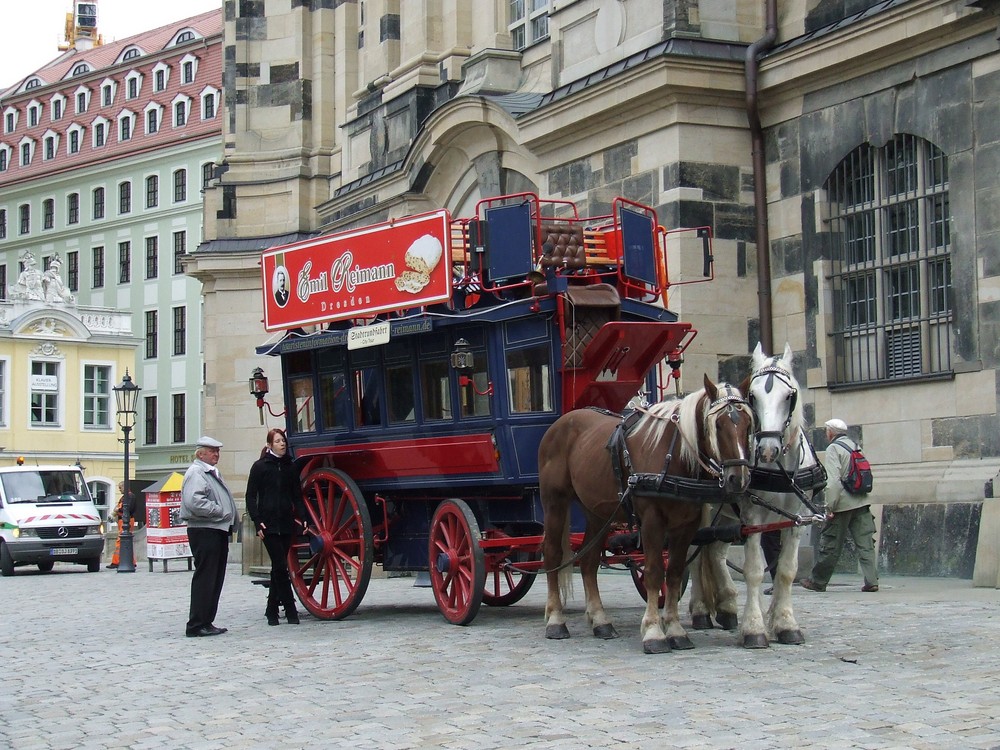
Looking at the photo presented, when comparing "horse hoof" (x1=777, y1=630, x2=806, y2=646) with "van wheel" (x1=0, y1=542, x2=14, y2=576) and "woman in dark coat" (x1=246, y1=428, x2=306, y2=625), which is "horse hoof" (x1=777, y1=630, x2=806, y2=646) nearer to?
"woman in dark coat" (x1=246, y1=428, x2=306, y2=625)

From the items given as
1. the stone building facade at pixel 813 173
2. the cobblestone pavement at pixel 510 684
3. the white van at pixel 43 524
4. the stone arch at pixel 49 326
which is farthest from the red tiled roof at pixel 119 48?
the cobblestone pavement at pixel 510 684

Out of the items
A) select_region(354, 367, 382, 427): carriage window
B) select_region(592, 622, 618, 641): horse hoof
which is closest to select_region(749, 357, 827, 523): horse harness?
select_region(592, 622, 618, 641): horse hoof

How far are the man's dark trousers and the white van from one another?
673 inches

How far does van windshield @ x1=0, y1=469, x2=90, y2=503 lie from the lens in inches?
1188

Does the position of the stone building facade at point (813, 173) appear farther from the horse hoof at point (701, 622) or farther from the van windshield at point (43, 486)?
the van windshield at point (43, 486)

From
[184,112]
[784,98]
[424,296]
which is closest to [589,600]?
[424,296]

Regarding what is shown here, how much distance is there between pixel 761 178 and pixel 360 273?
6.64 meters

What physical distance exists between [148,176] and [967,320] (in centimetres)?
5603

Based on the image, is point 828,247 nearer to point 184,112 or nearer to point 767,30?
point 767,30

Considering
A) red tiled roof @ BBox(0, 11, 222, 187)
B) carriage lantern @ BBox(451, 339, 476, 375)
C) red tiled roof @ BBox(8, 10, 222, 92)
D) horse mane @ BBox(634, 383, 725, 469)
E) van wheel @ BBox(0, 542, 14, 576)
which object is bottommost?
van wheel @ BBox(0, 542, 14, 576)

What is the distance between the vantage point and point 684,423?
33.5ft

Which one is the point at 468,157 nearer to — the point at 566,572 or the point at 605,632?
the point at 566,572

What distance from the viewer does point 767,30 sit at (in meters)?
18.2

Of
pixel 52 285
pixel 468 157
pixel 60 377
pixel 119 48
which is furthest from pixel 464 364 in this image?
pixel 119 48
